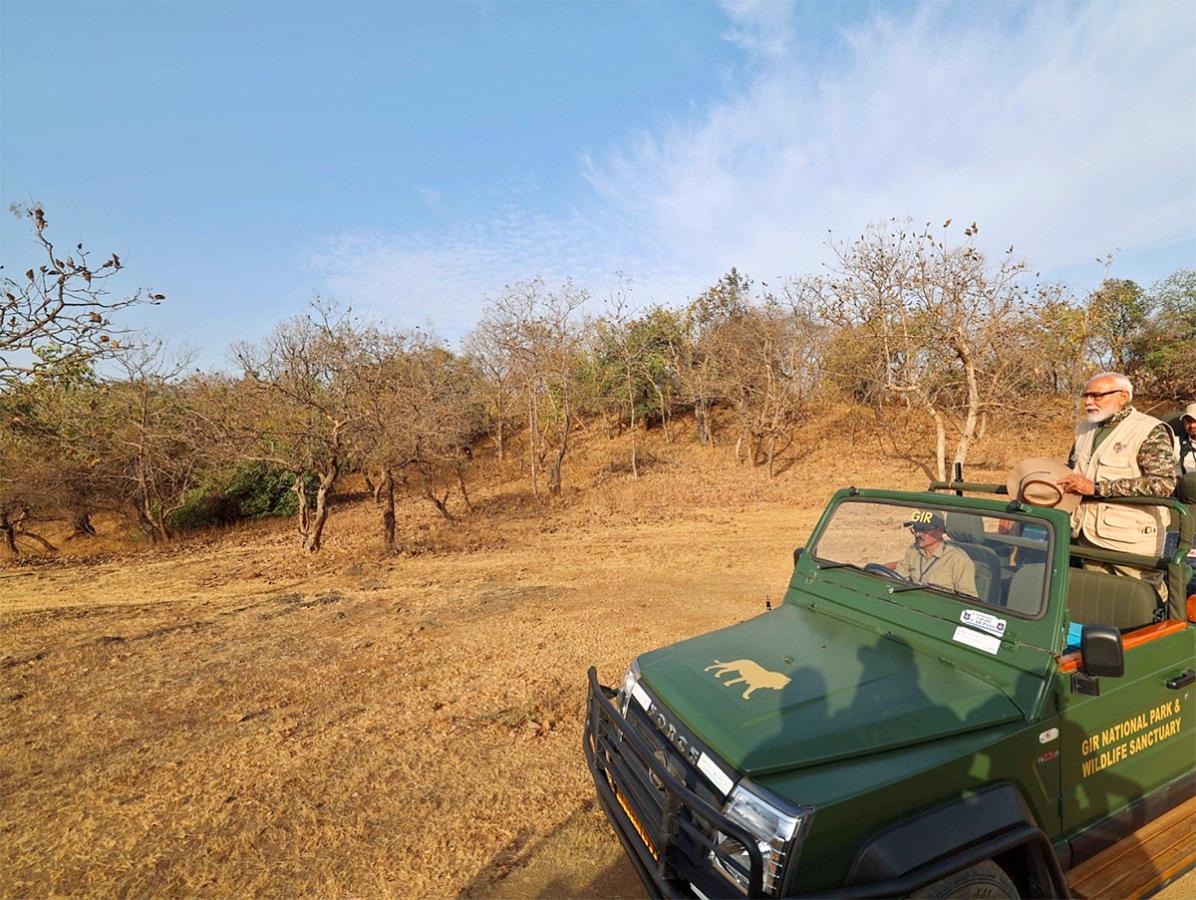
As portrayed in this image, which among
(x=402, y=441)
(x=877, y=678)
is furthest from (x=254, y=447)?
(x=877, y=678)

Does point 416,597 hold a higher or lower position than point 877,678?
lower

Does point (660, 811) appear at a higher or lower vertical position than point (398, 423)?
lower

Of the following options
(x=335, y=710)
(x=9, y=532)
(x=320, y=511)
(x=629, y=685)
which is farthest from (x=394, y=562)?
(x=9, y=532)

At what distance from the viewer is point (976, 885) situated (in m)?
1.98

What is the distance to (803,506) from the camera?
52.3 ft

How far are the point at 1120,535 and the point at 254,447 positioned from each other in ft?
41.1

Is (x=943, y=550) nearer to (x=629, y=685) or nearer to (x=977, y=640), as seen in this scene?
(x=977, y=640)

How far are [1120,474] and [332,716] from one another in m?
5.52

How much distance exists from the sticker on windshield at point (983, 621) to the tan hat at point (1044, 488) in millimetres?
692

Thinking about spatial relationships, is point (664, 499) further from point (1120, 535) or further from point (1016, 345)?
point (1120, 535)

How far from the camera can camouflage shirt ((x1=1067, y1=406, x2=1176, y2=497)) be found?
296cm

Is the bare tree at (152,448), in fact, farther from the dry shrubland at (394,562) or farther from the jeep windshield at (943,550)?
the jeep windshield at (943,550)

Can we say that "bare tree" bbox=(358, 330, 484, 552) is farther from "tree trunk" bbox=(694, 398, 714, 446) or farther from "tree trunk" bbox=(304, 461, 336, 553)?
"tree trunk" bbox=(694, 398, 714, 446)

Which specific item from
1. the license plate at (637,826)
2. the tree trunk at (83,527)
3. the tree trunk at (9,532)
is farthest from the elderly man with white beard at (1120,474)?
the tree trunk at (83,527)
